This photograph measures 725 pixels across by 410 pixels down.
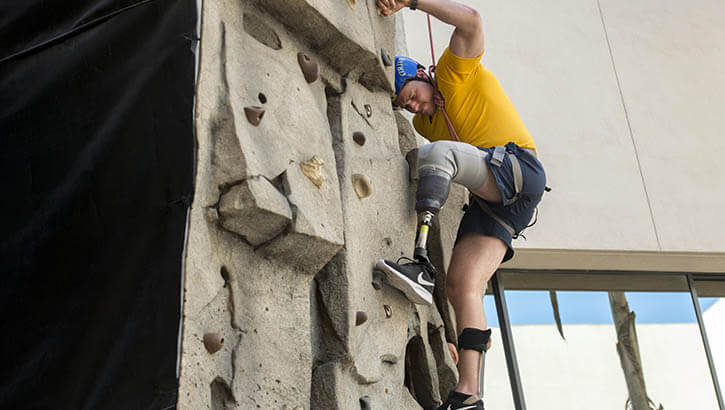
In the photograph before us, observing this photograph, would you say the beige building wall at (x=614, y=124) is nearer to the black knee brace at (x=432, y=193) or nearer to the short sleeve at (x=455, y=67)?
the short sleeve at (x=455, y=67)

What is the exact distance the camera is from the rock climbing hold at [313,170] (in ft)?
14.0

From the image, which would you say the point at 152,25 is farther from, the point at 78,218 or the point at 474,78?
the point at 474,78

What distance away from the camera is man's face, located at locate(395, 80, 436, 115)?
5391mm

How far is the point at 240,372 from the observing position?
3693 millimetres

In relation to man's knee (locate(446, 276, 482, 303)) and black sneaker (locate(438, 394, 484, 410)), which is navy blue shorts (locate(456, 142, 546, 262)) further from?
black sneaker (locate(438, 394, 484, 410))

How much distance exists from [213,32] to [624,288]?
5657mm

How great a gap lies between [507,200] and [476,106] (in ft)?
1.88

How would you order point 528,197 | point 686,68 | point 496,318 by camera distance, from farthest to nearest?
point 686,68
point 496,318
point 528,197

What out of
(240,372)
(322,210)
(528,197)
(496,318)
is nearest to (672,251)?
(496,318)

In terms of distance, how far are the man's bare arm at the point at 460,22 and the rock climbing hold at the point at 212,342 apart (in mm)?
2139

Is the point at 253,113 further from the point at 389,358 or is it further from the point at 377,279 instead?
the point at 389,358

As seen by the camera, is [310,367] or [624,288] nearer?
[310,367]

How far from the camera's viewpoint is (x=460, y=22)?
4.98 meters

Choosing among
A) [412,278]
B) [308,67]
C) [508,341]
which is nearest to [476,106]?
[308,67]
